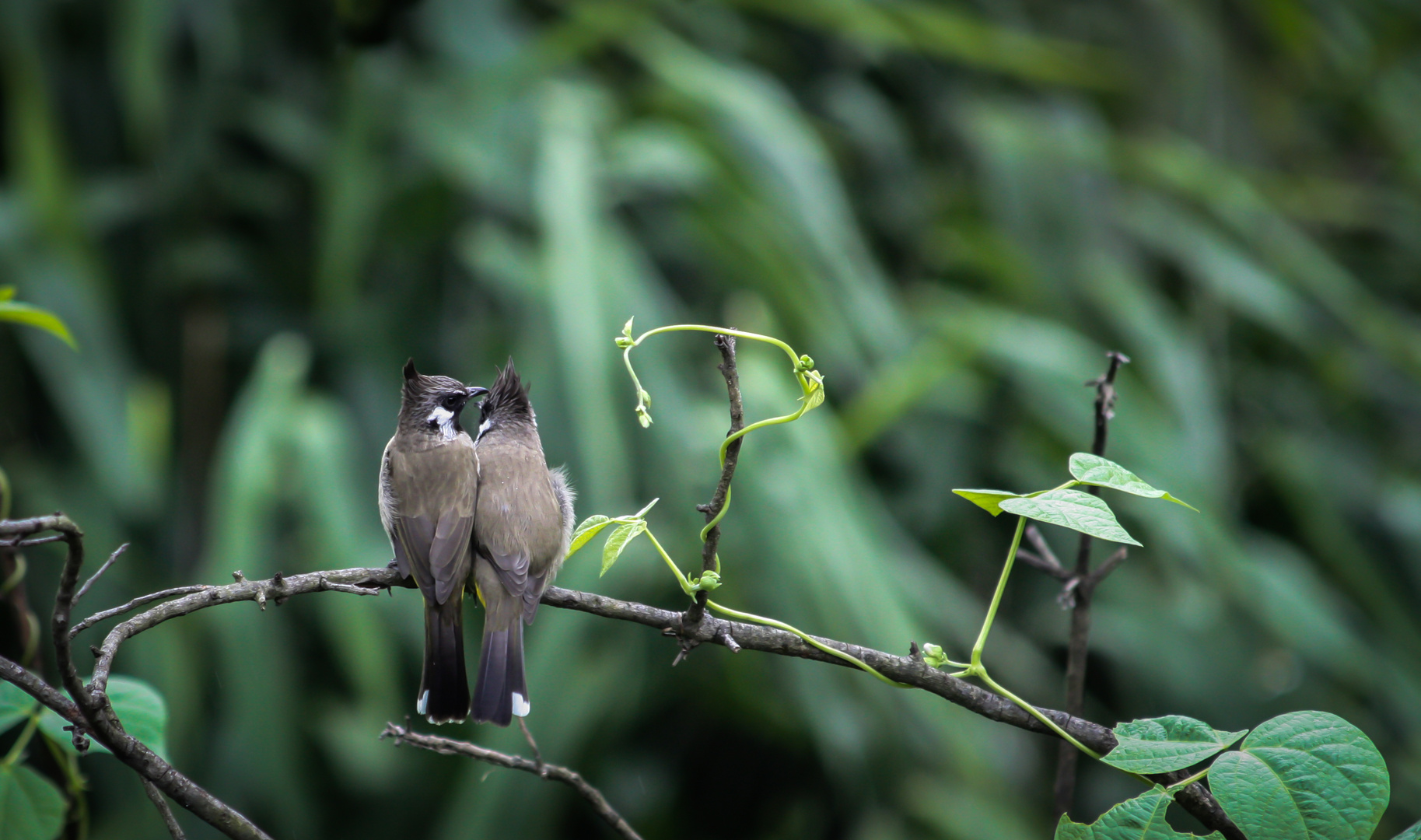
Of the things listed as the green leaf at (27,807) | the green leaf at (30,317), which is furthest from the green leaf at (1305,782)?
the green leaf at (30,317)

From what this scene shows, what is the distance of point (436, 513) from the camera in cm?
117

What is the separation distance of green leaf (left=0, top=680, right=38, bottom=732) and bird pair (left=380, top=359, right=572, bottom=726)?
0.33m

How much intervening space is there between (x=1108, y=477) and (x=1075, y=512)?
33 mm

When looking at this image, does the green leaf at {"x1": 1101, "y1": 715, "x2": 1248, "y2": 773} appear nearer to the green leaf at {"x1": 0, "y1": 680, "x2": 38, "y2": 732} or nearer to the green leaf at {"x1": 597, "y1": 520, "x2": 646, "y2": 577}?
the green leaf at {"x1": 597, "y1": 520, "x2": 646, "y2": 577}

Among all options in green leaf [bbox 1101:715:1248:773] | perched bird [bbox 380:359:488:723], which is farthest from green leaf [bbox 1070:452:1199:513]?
perched bird [bbox 380:359:488:723]

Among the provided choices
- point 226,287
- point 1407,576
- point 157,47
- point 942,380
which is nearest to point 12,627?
point 226,287

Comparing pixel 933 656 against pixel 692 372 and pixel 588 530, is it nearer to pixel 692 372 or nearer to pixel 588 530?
pixel 588 530

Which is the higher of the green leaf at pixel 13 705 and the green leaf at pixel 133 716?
the green leaf at pixel 13 705

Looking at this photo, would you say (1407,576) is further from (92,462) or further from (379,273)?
(92,462)

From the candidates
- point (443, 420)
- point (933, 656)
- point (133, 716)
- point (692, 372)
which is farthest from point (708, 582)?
point (692, 372)

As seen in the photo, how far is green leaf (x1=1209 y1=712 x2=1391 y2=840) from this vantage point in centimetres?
57

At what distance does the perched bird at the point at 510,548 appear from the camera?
1080 millimetres

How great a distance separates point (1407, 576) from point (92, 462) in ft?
13.0

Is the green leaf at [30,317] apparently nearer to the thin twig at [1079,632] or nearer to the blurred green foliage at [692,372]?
the thin twig at [1079,632]
